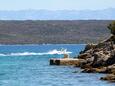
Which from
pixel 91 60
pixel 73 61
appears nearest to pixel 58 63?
pixel 73 61

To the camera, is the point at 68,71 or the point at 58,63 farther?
the point at 58,63

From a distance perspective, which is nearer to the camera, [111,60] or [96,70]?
[96,70]

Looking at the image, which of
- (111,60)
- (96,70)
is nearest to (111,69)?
(96,70)

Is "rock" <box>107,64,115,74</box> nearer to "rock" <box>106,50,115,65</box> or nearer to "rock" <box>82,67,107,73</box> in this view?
"rock" <box>82,67,107,73</box>

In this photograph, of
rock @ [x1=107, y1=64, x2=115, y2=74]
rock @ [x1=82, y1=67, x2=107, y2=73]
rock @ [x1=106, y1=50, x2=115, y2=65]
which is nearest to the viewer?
rock @ [x1=107, y1=64, x2=115, y2=74]

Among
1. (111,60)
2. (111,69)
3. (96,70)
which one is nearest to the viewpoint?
(111,69)

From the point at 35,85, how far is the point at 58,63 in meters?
41.2

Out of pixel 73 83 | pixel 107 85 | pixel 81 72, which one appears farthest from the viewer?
pixel 81 72

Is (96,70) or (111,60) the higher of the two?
(111,60)

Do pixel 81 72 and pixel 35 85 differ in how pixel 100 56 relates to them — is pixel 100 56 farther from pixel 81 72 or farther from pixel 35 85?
pixel 35 85

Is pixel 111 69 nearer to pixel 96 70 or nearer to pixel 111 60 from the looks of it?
pixel 96 70

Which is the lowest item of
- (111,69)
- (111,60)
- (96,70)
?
(96,70)

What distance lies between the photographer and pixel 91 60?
9800cm

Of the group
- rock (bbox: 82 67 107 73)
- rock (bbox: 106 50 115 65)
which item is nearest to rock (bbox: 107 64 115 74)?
rock (bbox: 82 67 107 73)
